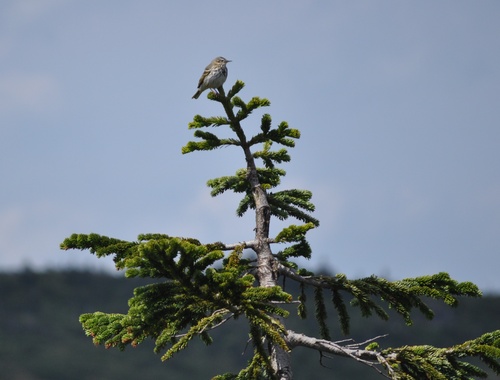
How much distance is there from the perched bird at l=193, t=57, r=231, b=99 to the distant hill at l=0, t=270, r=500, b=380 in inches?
3049

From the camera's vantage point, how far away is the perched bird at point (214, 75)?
35.1 ft

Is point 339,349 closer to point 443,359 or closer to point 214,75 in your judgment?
point 443,359

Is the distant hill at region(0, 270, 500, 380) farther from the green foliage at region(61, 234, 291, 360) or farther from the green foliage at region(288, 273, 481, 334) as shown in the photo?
the green foliage at region(61, 234, 291, 360)

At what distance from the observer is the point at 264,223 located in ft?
27.9

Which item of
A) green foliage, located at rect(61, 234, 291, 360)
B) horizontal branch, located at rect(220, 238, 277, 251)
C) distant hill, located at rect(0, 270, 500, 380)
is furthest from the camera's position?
distant hill, located at rect(0, 270, 500, 380)

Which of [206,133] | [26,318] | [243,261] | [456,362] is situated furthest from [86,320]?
[26,318]

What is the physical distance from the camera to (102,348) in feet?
290

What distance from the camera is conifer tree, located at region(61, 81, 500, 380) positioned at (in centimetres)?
686

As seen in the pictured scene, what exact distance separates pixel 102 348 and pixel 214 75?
8037 cm

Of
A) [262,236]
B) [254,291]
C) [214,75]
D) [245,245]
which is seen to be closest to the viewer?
[254,291]

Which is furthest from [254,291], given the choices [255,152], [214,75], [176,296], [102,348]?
[102,348]

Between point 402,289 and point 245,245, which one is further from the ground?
point 245,245

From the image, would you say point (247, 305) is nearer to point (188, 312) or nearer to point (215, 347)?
point (188, 312)

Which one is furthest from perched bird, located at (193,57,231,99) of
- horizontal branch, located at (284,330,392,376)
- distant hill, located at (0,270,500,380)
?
distant hill, located at (0,270,500,380)
